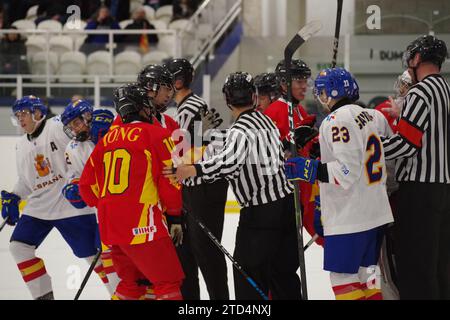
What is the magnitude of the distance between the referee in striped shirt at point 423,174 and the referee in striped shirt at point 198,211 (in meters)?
0.95

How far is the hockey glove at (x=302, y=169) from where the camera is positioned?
3361mm

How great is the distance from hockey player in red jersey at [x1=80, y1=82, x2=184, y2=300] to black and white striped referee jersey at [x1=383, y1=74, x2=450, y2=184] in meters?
0.95

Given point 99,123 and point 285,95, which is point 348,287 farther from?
point 99,123

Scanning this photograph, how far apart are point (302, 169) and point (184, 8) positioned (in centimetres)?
530

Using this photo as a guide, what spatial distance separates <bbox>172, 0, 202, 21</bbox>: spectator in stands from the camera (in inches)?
328

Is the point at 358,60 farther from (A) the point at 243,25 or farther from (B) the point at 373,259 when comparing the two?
(B) the point at 373,259

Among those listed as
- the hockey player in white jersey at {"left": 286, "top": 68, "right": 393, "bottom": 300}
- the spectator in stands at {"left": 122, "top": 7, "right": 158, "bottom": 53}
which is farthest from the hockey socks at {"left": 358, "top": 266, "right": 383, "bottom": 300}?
the spectator in stands at {"left": 122, "top": 7, "right": 158, "bottom": 53}

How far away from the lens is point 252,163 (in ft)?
11.9

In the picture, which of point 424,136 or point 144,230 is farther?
point 424,136

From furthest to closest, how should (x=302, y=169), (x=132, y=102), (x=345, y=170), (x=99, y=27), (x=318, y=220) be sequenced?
(x=99, y=27), (x=318, y=220), (x=132, y=102), (x=302, y=169), (x=345, y=170)

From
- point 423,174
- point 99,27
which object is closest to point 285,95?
point 423,174
